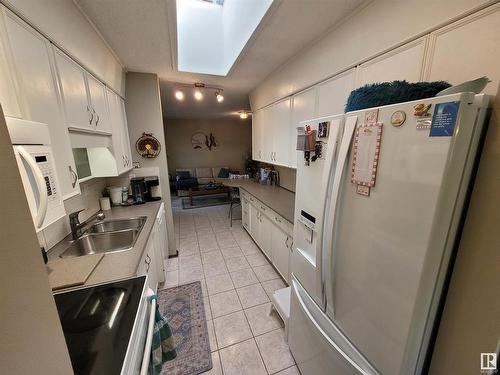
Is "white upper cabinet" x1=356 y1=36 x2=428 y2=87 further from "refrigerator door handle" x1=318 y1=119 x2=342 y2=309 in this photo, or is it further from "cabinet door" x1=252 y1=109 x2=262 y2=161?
"cabinet door" x1=252 y1=109 x2=262 y2=161

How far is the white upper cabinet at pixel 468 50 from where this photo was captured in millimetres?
835

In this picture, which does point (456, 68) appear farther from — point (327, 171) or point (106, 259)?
point (106, 259)

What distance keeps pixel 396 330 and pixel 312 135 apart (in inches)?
36.0

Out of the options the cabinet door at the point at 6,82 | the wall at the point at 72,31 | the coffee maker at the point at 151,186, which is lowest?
the coffee maker at the point at 151,186

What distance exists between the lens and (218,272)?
262 centimetres

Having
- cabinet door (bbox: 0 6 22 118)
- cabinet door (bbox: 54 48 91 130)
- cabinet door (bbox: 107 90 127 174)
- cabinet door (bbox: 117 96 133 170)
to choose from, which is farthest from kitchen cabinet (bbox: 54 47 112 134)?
cabinet door (bbox: 117 96 133 170)

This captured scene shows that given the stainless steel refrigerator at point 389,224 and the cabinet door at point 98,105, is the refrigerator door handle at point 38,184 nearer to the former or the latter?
the cabinet door at point 98,105

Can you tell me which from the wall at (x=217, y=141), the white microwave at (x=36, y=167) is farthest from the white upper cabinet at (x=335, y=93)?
the wall at (x=217, y=141)

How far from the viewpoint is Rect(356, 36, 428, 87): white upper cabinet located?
1.09 m

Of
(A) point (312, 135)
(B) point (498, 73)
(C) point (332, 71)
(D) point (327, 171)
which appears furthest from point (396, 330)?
(C) point (332, 71)

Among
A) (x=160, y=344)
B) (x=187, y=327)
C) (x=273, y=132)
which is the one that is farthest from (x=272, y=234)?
(x=160, y=344)

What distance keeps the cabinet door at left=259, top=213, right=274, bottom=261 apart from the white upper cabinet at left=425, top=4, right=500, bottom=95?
201cm

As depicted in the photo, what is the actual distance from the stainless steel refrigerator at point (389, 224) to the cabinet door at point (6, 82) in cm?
139

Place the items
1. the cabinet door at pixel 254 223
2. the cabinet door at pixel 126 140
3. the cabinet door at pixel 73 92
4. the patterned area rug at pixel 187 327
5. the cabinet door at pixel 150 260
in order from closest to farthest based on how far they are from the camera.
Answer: the cabinet door at pixel 73 92 → the patterned area rug at pixel 187 327 → the cabinet door at pixel 150 260 → the cabinet door at pixel 126 140 → the cabinet door at pixel 254 223
